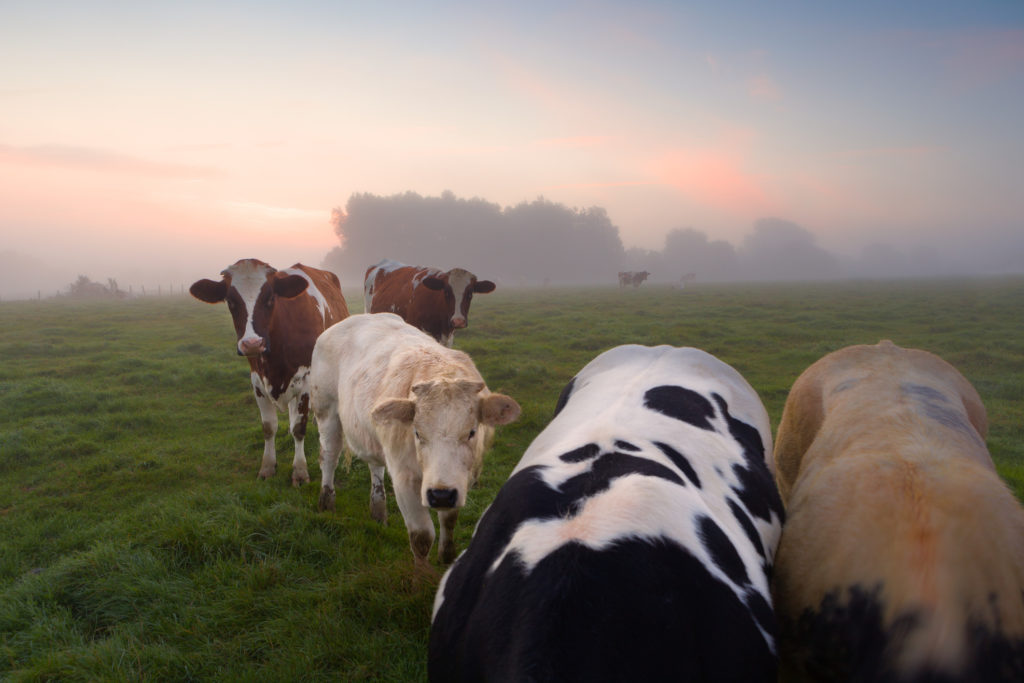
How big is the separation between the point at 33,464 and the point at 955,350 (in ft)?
61.9

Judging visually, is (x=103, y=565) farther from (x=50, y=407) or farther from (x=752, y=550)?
(x=50, y=407)

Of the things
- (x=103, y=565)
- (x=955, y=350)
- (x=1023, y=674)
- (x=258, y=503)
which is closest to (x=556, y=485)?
(x=1023, y=674)

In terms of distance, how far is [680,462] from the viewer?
7.19ft

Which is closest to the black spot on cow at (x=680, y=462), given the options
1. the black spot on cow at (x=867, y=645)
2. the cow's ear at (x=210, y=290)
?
the black spot on cow at (x=867, y=645)

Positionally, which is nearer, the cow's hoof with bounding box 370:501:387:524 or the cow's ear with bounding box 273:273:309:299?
the cow's hoof with bounding box 370:501:387:524

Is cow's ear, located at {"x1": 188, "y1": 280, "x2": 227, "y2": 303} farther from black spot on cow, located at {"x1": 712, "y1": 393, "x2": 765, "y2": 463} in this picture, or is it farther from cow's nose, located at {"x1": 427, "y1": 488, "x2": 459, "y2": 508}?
black spot on cow, located at {"x1": 712, "y1": 393, "x2": 765, "y2": 463}

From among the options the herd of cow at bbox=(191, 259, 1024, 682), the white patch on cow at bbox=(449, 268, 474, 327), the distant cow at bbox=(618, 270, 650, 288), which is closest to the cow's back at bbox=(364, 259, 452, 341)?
the white patch on cow at bbox=(449, 268, 474, 327)

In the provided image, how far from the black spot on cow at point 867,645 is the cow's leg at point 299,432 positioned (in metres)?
5.47

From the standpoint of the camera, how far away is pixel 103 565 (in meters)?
4.02

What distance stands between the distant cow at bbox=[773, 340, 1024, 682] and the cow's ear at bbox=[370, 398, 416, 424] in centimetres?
215

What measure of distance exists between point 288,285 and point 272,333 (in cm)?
64

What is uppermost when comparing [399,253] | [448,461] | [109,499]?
[399,253]

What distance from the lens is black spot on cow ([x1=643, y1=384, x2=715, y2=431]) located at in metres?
2.64

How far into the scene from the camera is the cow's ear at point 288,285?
6.61m
